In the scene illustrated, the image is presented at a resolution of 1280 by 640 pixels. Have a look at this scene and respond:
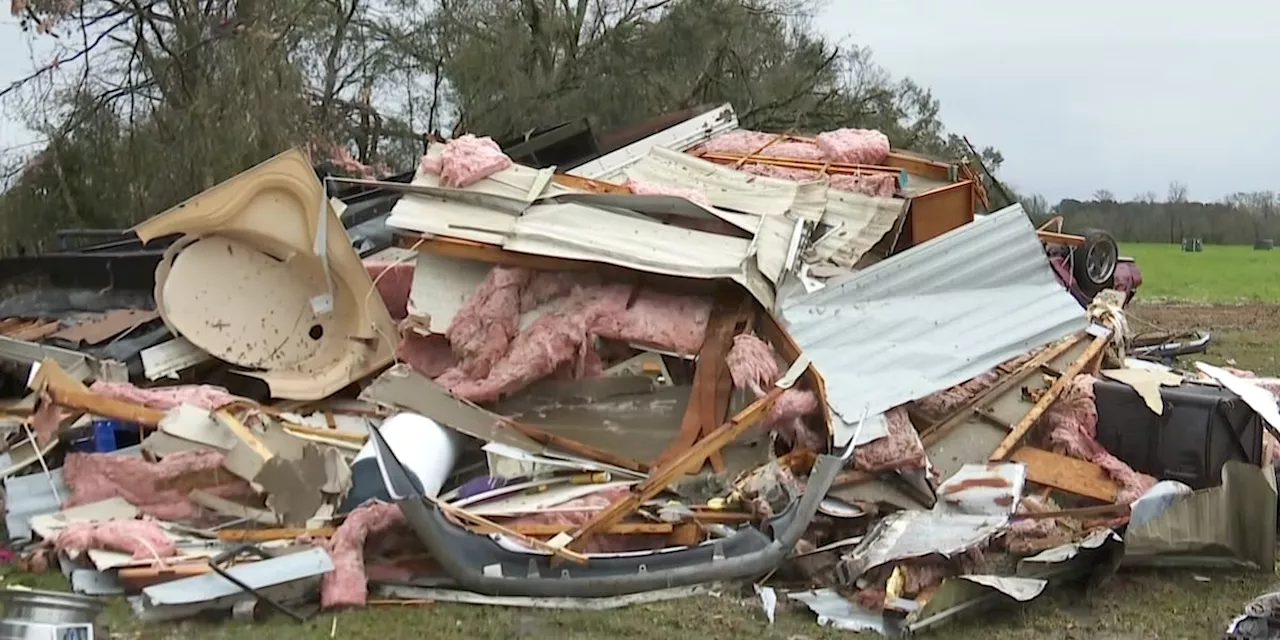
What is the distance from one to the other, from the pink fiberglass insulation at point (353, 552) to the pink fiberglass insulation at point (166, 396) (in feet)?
4.92

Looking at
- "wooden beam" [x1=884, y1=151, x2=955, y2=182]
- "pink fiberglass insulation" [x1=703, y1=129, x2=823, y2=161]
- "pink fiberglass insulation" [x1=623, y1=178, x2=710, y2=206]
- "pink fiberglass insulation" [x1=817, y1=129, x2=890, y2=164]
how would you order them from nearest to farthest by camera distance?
"pink fiberglass insulation" [x1=623, y1=178, x2=710, y2=206], "wooden beam" [x1=884, y1=151, x2=955, y2=182], "pink fiberglass insulation" [x1=817, y1=129, x2=890, y2=164], "pink fiberglass insulation" [x1=703, y1=129, x2=823, y2=161]

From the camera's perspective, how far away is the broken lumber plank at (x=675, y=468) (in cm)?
482

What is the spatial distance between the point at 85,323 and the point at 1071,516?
20.1 ft

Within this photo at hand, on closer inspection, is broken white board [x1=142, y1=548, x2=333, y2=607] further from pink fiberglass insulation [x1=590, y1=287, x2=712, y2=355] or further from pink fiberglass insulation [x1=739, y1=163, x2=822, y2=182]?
pink fiberglass insulation [x1=739, y1=163, x2=822, y2=182]

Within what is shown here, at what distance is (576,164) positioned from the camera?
8.71m

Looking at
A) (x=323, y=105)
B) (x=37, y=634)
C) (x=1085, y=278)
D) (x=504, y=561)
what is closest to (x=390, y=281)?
(x=504, y=561)

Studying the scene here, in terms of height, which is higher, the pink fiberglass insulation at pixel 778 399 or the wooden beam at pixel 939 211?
the wooden beam at pixel 939 211

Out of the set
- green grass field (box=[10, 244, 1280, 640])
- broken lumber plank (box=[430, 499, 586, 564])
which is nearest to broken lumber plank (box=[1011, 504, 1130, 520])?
green grass field (box=[10, 244, 1280, 640])

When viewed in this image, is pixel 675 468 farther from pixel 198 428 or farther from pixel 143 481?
pixel 143 481

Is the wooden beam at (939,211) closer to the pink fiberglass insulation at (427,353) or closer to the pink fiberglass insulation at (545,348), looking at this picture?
the pink fiberglass insulation at (545,348)

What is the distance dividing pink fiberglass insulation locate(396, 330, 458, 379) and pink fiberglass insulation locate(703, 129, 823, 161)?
2.97m

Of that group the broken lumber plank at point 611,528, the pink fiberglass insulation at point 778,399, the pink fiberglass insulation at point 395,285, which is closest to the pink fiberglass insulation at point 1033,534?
the pink fiberglass insulation at point 778,399

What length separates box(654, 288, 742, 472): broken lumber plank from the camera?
5617 mm

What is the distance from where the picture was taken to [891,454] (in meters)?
5.57
